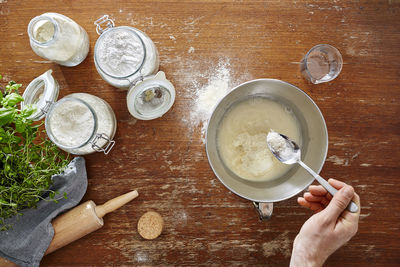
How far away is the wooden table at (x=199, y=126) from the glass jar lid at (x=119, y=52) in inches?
6.4

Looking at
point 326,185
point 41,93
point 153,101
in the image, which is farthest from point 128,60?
point 326,185

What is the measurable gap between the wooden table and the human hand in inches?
7.8

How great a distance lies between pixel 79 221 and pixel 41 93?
0.48 m

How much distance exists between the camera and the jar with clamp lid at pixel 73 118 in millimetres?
877

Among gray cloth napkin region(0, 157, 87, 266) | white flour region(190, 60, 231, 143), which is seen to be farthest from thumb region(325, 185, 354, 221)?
gray cloth napkin region(0, 157, 87, 266)

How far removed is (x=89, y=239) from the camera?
1.05 m

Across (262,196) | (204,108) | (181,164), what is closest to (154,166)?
(181,164)

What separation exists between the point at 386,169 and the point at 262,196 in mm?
543

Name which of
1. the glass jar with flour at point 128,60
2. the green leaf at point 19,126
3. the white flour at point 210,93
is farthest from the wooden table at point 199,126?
the green leaf at point 19,126

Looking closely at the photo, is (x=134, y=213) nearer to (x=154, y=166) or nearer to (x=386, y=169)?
(x=154, y=166)

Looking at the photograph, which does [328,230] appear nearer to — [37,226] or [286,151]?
[286,151]

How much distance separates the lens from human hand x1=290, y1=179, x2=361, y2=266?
2.59ft

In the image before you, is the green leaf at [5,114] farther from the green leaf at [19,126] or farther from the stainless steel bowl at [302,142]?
the stainless steel bowl at [302,142]

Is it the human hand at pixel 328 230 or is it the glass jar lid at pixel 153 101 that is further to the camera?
the glass jar lid at pixel 153 101
